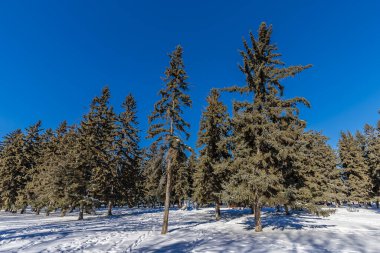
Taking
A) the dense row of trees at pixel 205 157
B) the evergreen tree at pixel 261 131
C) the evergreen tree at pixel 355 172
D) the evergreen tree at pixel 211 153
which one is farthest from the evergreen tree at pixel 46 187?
the evergreen tree at pixel 355 172

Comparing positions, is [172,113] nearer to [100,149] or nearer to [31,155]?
[100,149]

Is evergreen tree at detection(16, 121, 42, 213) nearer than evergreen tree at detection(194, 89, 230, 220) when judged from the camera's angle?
No

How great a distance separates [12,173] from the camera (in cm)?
3659

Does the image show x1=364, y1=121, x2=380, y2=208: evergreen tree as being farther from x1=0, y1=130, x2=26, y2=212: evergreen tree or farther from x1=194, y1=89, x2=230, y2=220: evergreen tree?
x1=0, y1=130, x2=26, y2=212: evergreen tree

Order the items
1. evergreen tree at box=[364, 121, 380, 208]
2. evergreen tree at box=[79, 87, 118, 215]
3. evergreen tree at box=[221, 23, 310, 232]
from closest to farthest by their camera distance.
→ evergreen tree at box=[221, 23, 310, 232] → evergreen tree at box=[79, 87, 118, 215] → evergreen tree at box=[364, 121, 380, 208]

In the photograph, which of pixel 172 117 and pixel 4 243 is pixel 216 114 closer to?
pixel 172 117

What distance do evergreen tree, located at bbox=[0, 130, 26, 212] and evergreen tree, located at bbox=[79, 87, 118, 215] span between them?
52.6 ft

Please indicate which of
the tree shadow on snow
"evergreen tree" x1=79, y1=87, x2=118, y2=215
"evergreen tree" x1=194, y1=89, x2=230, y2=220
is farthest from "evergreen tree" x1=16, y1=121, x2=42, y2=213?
the tree shadow on snow

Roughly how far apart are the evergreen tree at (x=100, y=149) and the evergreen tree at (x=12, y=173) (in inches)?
632

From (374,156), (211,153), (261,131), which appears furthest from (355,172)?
(261,131)

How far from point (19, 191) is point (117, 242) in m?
32.6

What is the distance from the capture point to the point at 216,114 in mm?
28281

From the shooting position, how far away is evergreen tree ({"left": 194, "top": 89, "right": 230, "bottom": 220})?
26.1 metres

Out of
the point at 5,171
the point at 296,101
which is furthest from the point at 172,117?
the point at 5,171
